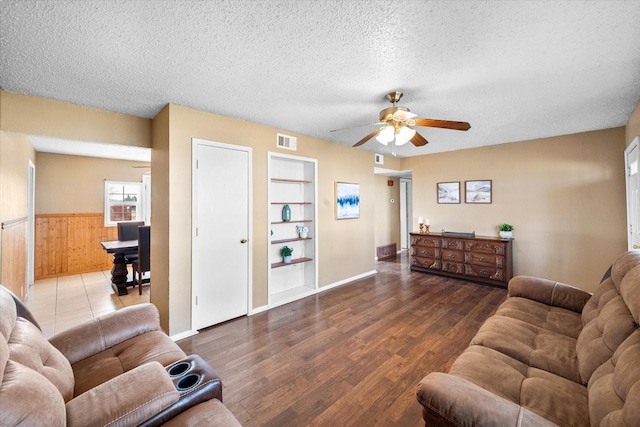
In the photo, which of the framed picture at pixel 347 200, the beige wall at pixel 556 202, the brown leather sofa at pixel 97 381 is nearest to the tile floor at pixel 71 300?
the brown leather sofa at pixel 97 381

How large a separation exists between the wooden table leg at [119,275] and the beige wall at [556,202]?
20.0 feet

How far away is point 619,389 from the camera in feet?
3.38

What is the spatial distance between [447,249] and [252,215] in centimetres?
368

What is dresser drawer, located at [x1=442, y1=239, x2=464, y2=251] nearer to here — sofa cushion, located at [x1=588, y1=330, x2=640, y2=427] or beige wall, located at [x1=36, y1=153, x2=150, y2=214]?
sofa cushion, located at [x1=588, y1=330, x2=640, y2=427]

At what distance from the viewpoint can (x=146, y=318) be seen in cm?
199

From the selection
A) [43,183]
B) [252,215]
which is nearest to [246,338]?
[252,215]

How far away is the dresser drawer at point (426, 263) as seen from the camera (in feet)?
16.8

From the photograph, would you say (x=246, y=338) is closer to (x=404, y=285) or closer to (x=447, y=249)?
(x=404, y=285)

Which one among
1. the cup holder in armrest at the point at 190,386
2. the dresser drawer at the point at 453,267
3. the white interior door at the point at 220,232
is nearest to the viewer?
the cup holder in armrest at the point at 190,386

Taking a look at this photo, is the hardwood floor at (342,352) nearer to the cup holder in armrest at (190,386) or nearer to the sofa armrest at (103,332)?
the cup holder in armrest at (190,386)

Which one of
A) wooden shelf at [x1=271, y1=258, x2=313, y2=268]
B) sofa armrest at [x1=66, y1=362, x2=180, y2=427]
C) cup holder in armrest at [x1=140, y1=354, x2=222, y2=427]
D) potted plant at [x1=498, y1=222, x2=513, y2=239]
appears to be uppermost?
potted plant at [x1=498, y1=222, x2=513, y2=239]

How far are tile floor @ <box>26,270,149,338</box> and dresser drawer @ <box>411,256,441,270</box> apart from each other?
4.84 meters

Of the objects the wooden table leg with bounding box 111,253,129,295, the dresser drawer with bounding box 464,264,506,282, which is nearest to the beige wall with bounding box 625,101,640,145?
the dresser drawer with bounding box 464,264,506,282

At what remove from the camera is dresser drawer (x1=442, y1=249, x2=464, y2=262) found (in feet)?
15.9
